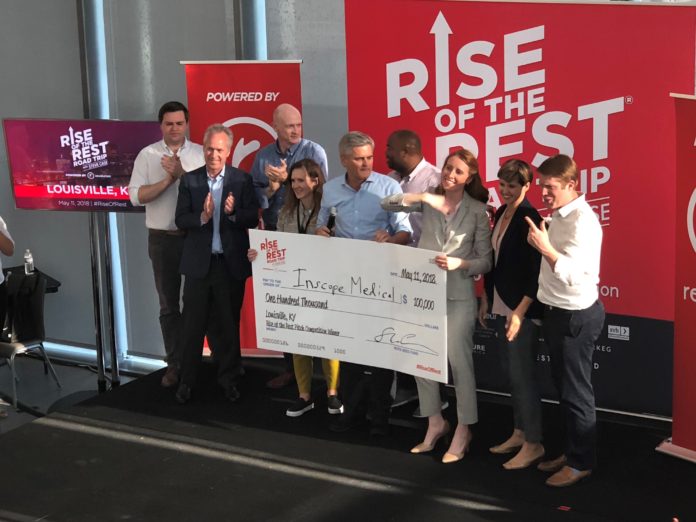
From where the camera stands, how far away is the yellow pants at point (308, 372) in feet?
17.5

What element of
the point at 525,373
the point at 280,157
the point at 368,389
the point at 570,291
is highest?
the point at 280,157

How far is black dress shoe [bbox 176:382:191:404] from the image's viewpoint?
18.4 feet

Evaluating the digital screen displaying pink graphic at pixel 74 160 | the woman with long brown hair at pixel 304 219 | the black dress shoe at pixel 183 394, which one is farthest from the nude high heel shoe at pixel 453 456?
the digital screen displaying pink graphic at pixel 74 160

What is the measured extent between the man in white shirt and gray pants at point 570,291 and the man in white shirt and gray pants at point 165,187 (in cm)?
249

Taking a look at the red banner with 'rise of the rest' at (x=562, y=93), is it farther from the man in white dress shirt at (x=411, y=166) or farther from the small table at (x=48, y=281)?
the small table at (x=48, y=281)

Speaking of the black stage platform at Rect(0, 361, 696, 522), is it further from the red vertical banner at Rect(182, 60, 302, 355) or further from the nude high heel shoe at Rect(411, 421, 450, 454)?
the red vertical banner at Rect(182, 60, 302, 355)

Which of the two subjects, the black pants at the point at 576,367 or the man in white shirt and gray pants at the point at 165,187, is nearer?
the black pants at the point at 576,367

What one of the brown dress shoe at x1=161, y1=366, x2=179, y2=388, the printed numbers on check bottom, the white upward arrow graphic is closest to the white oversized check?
the printed numbers on check bottom

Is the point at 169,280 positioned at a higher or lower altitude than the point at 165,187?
lower

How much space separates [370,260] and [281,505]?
4.26 feet

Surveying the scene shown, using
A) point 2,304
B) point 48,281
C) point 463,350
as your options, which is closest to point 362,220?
point 463,350

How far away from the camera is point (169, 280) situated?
5.93 meters

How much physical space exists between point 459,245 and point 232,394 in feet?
6.15

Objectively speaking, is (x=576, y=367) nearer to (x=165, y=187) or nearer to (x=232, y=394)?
(x=232, y=394)
